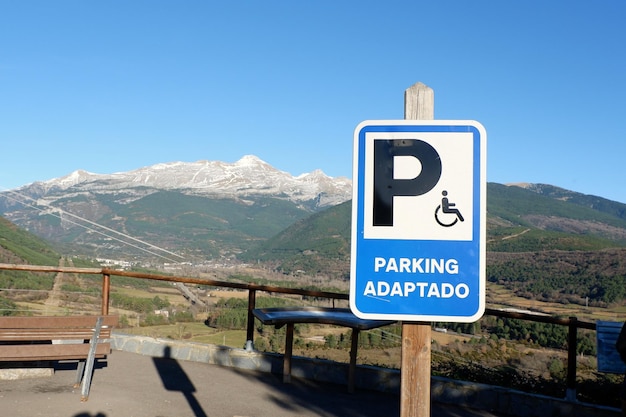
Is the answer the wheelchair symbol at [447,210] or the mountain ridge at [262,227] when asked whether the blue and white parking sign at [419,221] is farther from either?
the mountain ridge at [262,227]

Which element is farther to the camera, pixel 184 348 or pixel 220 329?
pixel 220 329

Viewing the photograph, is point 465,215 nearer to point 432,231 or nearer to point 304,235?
point 432,231

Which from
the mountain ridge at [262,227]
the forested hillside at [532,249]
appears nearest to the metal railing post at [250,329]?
the forested hillside at [532,249]

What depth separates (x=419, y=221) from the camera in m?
2.31

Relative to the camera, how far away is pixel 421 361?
7.87ft

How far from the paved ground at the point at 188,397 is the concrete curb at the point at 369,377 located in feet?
0.45

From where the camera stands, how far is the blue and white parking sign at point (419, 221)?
2.28 m

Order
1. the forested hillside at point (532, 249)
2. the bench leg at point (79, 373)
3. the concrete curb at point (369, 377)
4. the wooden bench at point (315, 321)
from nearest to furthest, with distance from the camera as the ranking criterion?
1. the concrete curb at point (369, 377)
2. the bench leg at point (79, 373)
3. the wooden bench at point (315, 321)
4. the forested hillside at point (532, 249)

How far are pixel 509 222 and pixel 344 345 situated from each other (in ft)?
339

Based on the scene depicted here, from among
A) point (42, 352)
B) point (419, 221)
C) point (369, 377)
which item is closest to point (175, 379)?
point (42, 352)

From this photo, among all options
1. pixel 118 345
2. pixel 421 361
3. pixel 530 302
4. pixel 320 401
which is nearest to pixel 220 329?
pixel 118 345

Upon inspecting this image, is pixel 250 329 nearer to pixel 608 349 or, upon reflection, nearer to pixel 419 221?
pixel 608 349

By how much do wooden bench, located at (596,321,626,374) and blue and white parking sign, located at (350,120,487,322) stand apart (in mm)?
4286

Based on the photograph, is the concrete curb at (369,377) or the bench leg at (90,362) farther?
the concrete curb at (369,377)
